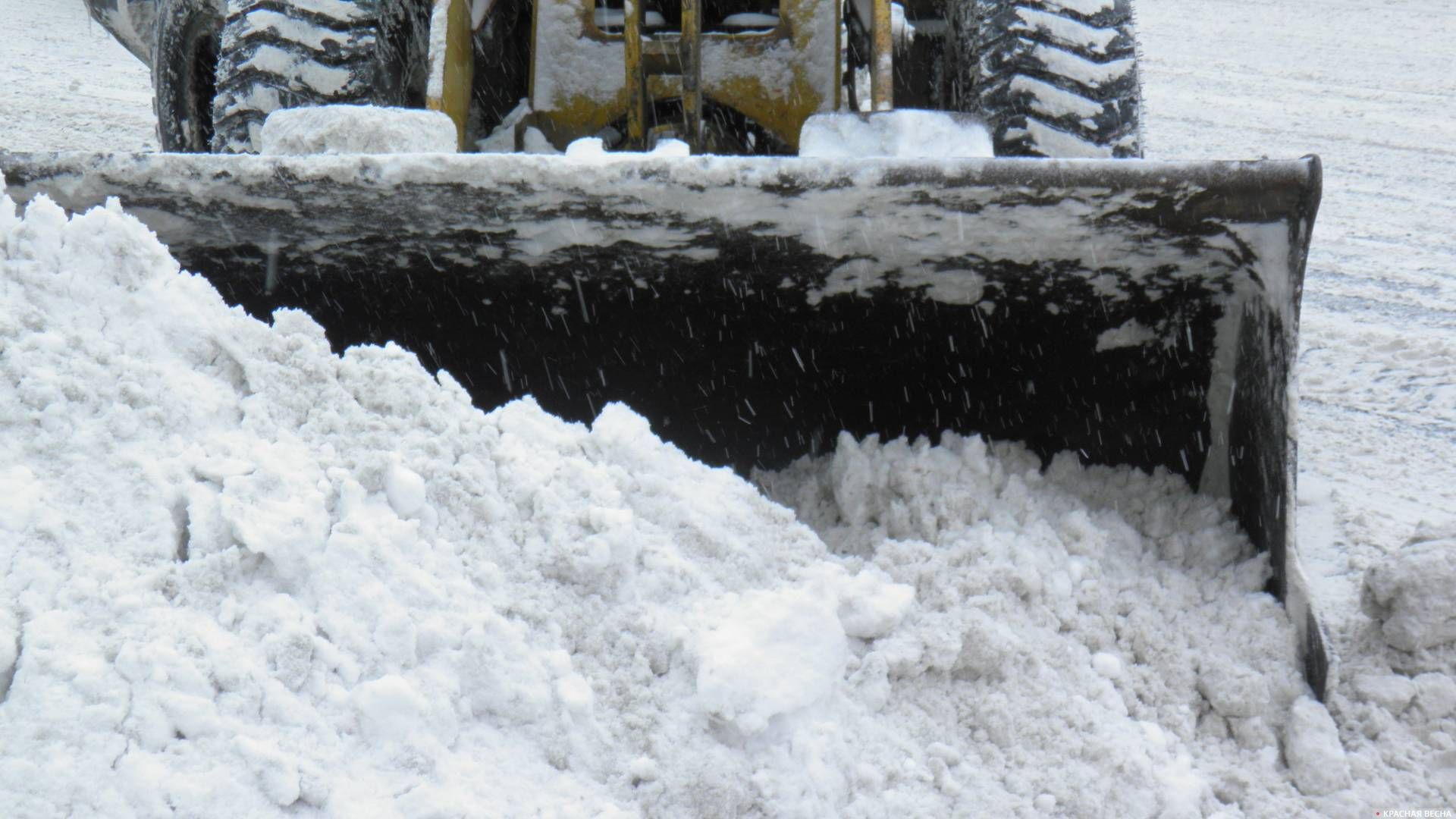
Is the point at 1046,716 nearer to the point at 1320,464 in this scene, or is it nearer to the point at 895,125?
the point at 895,125

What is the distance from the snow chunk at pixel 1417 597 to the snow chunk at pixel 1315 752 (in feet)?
0.65

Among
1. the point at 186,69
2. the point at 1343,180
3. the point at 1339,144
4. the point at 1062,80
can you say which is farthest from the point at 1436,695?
the point at 1339,144

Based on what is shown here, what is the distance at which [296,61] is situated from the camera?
2.72m

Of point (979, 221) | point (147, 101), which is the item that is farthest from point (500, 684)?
point (147, 101)

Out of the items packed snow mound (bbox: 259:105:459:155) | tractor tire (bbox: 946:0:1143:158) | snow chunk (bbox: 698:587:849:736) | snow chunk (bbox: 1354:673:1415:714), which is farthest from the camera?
tractor tire (bbox: 946:0:1143:158)

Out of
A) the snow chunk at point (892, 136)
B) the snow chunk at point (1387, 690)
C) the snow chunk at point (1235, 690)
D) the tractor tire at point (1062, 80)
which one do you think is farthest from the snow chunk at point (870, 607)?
the tractor tire at point (1062, 80)

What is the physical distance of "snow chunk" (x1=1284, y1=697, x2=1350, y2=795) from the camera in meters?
1.58

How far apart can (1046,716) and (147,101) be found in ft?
23.6

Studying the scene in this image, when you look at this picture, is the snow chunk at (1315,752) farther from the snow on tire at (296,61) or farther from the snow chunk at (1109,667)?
the snow on tire at (296,61)

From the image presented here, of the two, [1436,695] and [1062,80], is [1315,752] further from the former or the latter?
[1062,80]

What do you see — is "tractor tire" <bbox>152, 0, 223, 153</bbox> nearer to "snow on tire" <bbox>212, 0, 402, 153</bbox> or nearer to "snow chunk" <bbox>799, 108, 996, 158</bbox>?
"snow on tire" <bbox>212, 0, 402, 153</bbox>

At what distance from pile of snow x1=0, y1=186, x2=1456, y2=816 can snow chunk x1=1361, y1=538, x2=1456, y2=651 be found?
0.07m

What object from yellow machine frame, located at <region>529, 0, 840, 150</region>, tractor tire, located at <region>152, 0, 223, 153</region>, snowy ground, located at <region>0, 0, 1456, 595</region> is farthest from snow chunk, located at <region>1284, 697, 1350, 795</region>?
tractor tire, located at <region>152, 0, 223, 153</region>

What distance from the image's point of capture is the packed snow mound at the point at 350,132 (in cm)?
207
